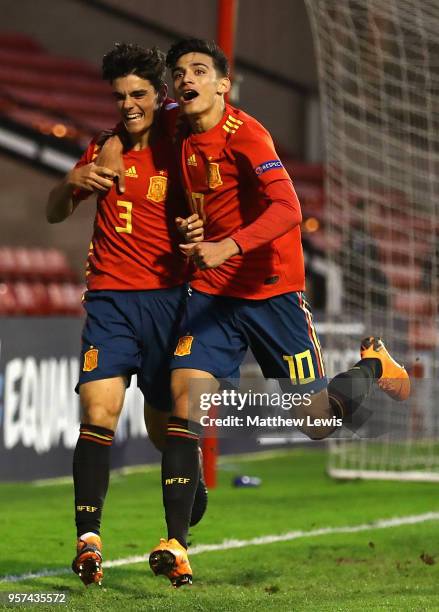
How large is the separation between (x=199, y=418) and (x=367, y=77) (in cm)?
790

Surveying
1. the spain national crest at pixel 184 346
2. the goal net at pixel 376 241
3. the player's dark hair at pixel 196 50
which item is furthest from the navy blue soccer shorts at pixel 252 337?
the goal net at pixel 376 241

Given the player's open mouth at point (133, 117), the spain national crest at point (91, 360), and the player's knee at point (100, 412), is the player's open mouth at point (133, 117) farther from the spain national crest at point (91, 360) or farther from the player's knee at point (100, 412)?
the player's knee at point (100, 412)

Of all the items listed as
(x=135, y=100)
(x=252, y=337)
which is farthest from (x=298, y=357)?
(x=135, y=100)

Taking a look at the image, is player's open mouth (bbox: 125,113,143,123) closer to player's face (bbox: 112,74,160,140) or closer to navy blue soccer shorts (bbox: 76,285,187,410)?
player's face (bbox: 112,74,160,140)

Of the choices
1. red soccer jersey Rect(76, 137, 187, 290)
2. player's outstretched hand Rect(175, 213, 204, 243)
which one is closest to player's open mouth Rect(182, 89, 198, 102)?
red soccer jersey Rect(76, 137, 187, 290)

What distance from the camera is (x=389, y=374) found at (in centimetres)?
593

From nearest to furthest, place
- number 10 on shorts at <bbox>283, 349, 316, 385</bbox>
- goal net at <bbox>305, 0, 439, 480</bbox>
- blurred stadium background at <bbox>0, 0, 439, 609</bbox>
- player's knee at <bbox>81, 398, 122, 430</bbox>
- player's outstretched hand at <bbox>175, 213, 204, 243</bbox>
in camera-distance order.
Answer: player's outstretched hand at <bbox>175, 213, 204, 243</bbox>, player's knee at <bbox>81, 398, 122, 430</bbox>, number 10 on shorts at <bbox>283, 349, 316, 385</bbox>, blurred stadium background at <bbox>0, 0, 439, 609</bbox>, goal net at <bbox>305, 0, 439, 480</bbox>

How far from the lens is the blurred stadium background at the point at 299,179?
413 inches

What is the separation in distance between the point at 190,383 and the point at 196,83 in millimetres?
1139

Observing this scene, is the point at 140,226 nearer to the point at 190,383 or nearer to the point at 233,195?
the point at 233,195

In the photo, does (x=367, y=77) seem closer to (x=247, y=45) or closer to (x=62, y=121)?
(x=62, y=121)

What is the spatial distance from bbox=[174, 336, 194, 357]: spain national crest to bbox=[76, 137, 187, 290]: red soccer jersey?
1.19 ft

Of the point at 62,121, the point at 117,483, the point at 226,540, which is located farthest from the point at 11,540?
the point at 62,121

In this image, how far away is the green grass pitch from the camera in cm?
552
